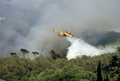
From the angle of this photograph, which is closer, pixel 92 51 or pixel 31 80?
pixel 31 80

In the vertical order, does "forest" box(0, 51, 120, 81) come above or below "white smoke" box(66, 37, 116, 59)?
below

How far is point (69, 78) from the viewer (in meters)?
66.6

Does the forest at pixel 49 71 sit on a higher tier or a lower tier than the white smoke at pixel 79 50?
lower

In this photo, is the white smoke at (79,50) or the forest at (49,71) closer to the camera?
the forest at (49,71)

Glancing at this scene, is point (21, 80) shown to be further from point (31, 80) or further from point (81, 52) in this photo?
point (81, 52)

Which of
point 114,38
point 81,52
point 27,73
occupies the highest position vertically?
point 114,38

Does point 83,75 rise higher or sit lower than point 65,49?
lower

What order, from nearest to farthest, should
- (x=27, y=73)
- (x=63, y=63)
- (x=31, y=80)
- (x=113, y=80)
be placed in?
(x=113, y=80), (x=31, y=80), (x=27, y=73), (x=63, y=63)

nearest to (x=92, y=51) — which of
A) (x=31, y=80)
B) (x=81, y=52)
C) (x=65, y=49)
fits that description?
(x=81, y=52)

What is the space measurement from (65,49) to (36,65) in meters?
83.9

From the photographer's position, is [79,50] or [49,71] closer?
[49,71]

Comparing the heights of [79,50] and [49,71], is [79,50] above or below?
above

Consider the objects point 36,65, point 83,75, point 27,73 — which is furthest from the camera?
point 36,65

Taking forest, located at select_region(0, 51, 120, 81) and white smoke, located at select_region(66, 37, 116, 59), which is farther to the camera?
white smoke, located at select_region(66, 37, 116, 59)
